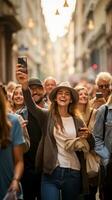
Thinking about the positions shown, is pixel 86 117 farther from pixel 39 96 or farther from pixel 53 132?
pixel 53 132

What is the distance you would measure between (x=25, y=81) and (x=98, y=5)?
45429 millimetres

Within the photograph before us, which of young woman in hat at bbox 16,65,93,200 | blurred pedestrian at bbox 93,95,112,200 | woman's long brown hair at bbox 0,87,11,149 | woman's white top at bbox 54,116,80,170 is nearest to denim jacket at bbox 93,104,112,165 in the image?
blurred pedestrian at bbox 93,95,112,200

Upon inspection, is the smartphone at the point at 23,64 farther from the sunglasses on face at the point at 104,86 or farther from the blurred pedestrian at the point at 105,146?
the sunglasses on face at the point at 104,86

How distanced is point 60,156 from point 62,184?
29 cm

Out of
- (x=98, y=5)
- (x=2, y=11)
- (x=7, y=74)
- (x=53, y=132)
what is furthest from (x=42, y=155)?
(x=98, y=5)

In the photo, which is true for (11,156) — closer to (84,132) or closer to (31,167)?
(84,132)

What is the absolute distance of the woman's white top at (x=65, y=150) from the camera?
6055mm

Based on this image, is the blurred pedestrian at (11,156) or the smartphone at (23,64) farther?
the smartphone at (23,64)

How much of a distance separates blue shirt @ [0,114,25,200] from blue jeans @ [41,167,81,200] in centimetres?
139

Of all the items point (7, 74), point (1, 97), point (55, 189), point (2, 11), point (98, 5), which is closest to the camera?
point (1, 97)

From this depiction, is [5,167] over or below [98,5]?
below

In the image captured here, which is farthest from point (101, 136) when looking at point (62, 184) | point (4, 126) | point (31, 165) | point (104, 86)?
point (104, 86)

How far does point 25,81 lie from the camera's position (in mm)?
6168

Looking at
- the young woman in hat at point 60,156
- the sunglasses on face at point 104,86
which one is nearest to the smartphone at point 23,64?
the young woman in hat at point 60,156
